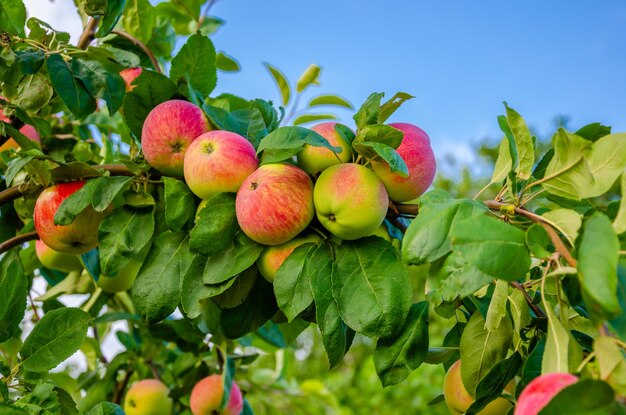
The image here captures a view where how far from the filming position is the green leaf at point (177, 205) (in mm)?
903

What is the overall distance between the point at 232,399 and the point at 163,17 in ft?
2.86

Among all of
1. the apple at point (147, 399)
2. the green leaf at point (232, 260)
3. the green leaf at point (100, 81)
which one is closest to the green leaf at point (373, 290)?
the green leaf at point (232, 260)

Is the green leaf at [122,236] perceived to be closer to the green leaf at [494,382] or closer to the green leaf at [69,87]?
the green leaf at [69,87]

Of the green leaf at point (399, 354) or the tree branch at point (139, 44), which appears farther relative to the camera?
the tree branch at point (139, 44)

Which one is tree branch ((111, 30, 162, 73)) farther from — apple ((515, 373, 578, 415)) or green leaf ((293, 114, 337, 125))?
apple ((515, 373, 578, 415))

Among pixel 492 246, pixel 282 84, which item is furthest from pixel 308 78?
pixel 492 246

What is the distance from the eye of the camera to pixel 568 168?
0.72 m

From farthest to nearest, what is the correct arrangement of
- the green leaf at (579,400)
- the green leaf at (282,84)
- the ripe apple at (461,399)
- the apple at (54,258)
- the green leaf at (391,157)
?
the green leaf at (282,84) < the apple at (54,258) < the ripe apple at (461,399) < the green leaf at (391,157) < the green leaf at (579,400)

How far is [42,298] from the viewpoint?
4.64ft

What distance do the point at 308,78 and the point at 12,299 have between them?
804 mm

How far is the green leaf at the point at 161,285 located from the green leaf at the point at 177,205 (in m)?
0.05

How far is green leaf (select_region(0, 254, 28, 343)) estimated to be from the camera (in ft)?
2.90

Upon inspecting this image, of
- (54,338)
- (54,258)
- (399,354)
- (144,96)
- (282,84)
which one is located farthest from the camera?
(282,84)

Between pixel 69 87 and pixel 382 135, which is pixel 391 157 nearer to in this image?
pixel 382 135
